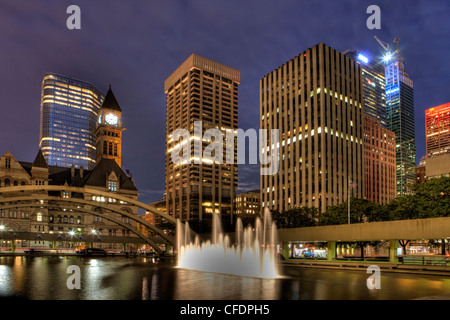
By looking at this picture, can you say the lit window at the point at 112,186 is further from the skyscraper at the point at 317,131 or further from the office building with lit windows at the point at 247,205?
the office building with lit windows at the point at 247,205

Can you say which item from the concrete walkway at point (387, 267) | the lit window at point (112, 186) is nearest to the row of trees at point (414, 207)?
the concrete walkway at point (387, 267)

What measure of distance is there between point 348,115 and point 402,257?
96.3 m

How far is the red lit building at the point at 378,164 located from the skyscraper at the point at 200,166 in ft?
212

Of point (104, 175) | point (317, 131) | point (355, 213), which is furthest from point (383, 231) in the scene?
point (104, 175)

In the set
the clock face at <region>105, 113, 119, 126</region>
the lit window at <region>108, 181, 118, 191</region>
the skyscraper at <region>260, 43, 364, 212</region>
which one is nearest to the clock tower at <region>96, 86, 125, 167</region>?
the clock face at <region>105, 113, 119, 126</region>

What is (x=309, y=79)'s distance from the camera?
12500 centimetres

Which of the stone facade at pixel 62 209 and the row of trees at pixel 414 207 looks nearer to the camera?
the row of trees at pixel 414 207

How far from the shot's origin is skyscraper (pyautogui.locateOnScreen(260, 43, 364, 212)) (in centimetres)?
12038

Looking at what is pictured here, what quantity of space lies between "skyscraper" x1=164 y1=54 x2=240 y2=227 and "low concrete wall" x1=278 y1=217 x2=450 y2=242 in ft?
431

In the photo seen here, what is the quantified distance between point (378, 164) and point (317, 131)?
58.2 metres

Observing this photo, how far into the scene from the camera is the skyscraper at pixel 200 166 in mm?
179250

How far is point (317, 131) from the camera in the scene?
4776 inches

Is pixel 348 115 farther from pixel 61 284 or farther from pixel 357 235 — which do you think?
pixel 61 284
